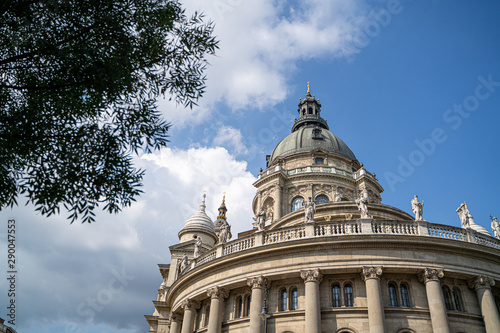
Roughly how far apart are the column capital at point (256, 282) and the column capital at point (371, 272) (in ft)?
19.0

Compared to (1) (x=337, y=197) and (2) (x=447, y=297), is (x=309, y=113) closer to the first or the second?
(1) (x=337, y=197)

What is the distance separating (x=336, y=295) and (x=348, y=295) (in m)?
0.66

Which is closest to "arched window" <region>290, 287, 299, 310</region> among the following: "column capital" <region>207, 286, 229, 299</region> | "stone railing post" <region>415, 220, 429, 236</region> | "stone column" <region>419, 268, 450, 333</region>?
"column capital" <region>207, 286, 229, 299</region>

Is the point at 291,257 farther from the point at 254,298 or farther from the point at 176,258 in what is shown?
the point at 176,258

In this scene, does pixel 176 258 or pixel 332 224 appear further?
pixel 176 258

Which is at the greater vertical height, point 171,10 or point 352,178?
point 352,178

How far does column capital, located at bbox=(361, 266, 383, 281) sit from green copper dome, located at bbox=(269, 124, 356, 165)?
33.5 metres

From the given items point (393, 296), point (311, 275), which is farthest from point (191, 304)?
point (393, 296)

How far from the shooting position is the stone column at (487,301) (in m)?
19.9

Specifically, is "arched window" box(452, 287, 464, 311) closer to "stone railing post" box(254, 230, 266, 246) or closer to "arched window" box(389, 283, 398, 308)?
"arched window" box(389, 283, 398, 308)

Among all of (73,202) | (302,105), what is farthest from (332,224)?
(302,105)

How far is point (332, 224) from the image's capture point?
2330cm

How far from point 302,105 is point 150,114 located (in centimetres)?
5806

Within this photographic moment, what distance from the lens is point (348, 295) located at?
21625 mm
